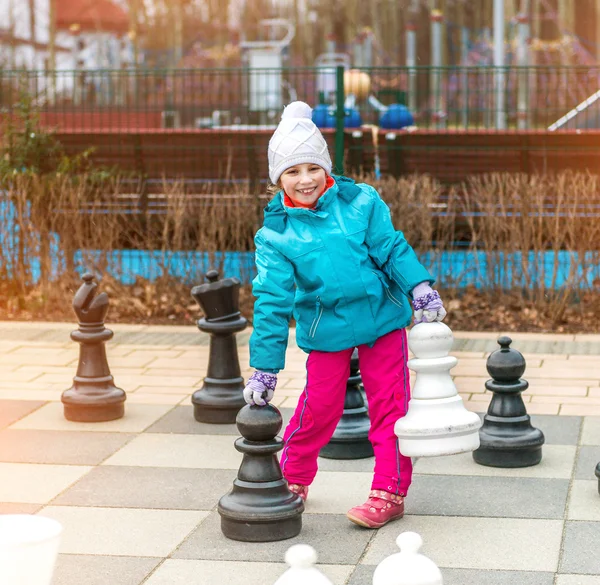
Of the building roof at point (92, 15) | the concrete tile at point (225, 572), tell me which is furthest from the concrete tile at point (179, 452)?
the building roof at point (92, 15)

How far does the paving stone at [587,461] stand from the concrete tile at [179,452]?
5.17 feet

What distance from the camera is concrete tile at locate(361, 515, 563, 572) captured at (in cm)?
400

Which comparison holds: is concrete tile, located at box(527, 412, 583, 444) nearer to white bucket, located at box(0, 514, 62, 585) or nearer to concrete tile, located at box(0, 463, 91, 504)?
concrete tile, located at box(0, 463, 91, 504)

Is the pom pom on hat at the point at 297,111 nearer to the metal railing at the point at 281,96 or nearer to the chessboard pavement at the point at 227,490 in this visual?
the chessboard pavement at the point at 227,490

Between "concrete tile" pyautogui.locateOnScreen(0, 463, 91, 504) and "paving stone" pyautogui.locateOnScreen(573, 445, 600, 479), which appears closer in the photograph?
"concrete tile" pyautogui.locateOnScreen(0, 463, 91, 504)

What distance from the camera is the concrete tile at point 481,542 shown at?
4004 millimetres

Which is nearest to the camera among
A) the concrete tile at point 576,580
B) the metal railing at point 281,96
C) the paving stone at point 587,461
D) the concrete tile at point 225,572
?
the concrete tile at point 576,580

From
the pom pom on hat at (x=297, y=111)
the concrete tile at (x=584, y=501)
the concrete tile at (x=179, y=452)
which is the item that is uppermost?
the pom pom on hat at (x=297, y=111)

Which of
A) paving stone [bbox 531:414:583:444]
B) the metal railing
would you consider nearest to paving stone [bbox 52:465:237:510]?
paving stone [bbox 531:414:583:444]

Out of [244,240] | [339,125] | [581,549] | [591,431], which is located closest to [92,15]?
[339,125]

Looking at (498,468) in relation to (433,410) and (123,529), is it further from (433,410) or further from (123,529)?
(123,529)

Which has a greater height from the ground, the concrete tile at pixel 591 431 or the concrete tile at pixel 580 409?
the concrete tile at pixel 580 409

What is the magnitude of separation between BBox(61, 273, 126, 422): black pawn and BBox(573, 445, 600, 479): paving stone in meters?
2.48

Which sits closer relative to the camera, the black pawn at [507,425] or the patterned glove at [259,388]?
the patterned glove at [259,388]
